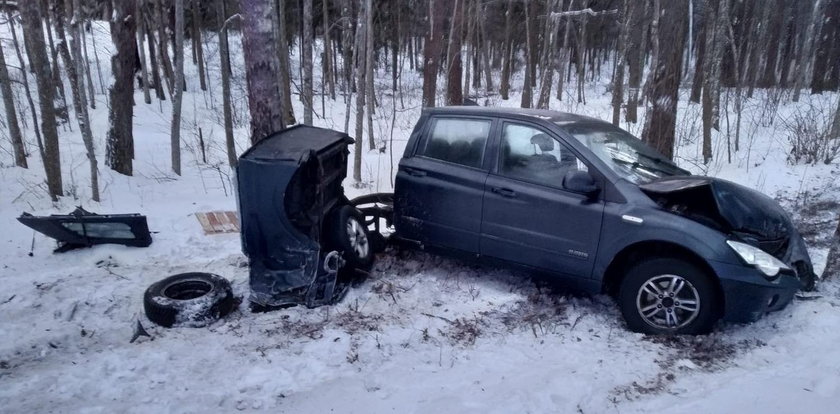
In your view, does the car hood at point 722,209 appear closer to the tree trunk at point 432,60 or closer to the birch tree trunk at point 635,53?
the tree trunk at point 432,60

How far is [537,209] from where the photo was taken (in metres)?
4.73

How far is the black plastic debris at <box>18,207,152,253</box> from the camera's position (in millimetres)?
5406

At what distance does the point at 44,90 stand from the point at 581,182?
26.7 feet

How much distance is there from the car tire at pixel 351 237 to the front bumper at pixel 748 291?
3.13 m

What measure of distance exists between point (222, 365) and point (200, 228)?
3.25m

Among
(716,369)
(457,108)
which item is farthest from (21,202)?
(716,369)

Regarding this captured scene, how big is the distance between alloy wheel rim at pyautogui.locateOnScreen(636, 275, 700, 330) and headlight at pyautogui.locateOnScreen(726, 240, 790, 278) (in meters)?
0.44

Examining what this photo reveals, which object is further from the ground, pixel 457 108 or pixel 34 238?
pixel 457 108

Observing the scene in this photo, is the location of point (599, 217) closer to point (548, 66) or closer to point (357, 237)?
point (357, 237)

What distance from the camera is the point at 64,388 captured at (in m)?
3.50

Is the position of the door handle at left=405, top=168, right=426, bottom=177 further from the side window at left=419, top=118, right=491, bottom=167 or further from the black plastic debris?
the black plastic debris

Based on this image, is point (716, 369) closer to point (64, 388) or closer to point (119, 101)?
point (64, 388)

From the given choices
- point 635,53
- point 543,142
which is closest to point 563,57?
point 635,53

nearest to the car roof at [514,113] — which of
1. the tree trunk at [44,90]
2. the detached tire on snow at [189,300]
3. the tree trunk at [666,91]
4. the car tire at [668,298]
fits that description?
the car tire at [668,298]
